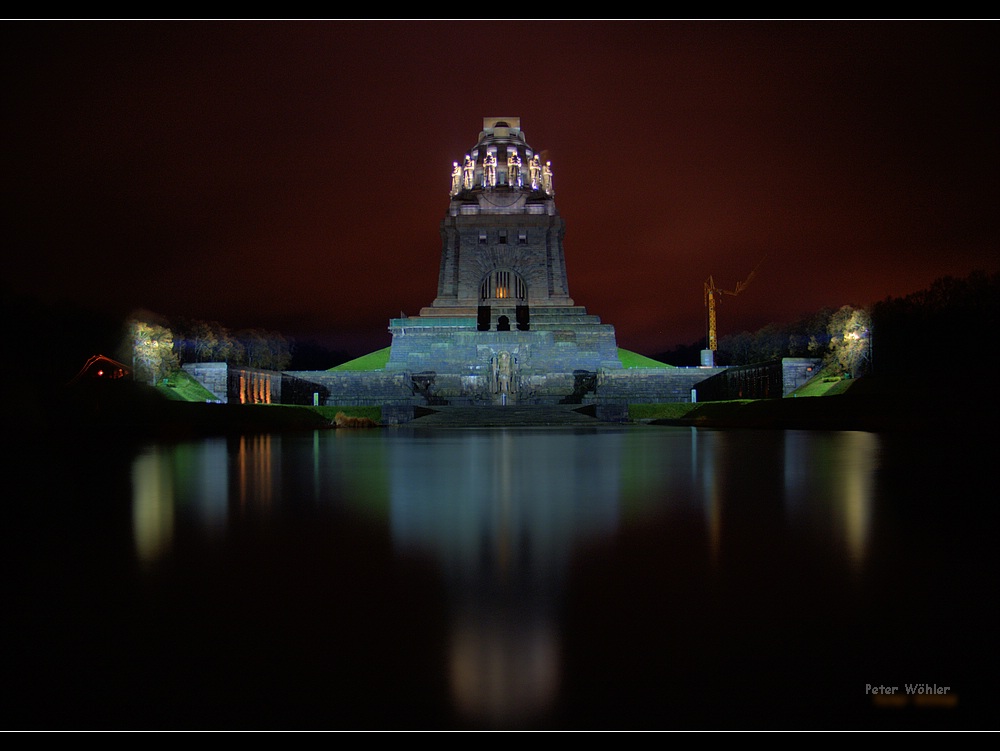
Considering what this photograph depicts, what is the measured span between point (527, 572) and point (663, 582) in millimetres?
721

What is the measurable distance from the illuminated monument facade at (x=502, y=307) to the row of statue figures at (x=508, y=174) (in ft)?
0.31

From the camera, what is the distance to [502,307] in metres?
57.9

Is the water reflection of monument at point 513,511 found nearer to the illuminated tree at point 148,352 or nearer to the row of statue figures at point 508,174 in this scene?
the illuminated tree at point 148,352

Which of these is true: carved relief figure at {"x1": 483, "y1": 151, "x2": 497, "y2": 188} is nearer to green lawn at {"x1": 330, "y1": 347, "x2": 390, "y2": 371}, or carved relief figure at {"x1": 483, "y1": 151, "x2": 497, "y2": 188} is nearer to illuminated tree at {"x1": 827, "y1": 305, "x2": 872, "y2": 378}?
green lawn at {"x1": 330, "y1": 347, "x2": 390, "y2": 371}

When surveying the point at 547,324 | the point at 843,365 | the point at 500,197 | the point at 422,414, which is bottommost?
the point at 422,414

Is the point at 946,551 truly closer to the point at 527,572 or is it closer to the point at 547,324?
the point at 527,572

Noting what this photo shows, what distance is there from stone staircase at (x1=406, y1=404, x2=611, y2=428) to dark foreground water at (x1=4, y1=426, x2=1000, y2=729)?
78.3 feet

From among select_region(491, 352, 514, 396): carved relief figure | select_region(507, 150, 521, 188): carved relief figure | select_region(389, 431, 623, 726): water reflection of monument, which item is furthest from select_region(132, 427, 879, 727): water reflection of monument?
select_region(507, 150, 521, 188): carved relief figure

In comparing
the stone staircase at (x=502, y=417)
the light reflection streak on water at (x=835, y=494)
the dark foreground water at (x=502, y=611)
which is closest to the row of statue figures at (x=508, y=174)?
the stone staircase at (x=502, y=417)

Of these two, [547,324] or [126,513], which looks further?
[547,324]

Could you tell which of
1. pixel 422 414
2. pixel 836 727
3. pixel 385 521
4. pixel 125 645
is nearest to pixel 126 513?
pixel 385 521

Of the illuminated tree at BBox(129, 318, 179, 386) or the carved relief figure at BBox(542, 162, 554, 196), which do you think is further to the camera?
the carved relief figure at BBox(542, 162, 554, 196)

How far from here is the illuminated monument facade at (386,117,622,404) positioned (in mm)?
42812

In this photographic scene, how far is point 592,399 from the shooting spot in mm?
35812
